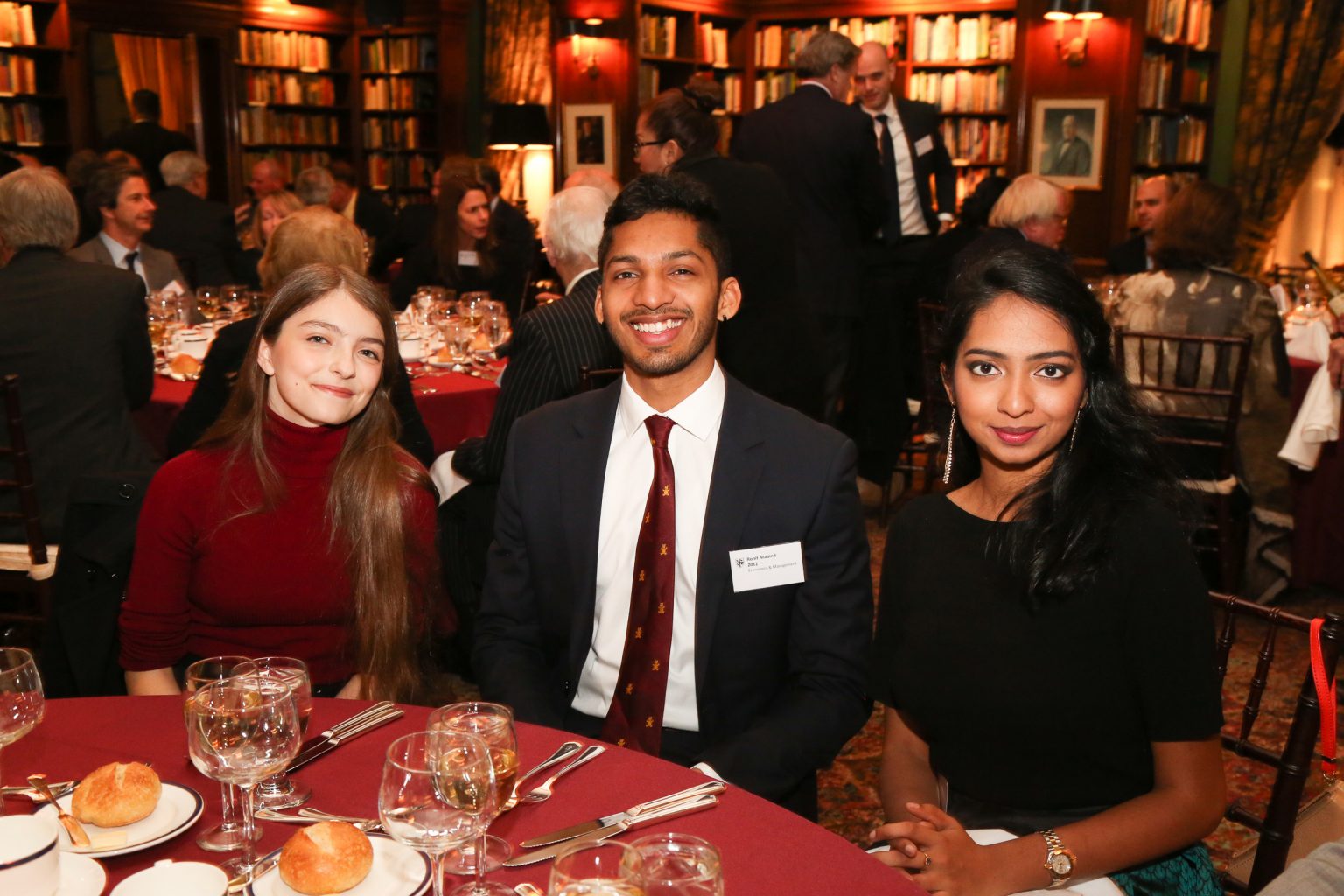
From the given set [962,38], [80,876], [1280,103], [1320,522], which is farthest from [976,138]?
[80,876]

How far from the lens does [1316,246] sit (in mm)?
8648

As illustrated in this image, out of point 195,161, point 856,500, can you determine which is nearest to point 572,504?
point 856,500

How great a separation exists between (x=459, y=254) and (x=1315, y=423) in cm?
397

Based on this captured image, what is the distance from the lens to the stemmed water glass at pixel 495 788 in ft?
3.85

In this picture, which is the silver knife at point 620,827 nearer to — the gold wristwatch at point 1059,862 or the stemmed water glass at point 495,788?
the stemmed water glass at point 495,788

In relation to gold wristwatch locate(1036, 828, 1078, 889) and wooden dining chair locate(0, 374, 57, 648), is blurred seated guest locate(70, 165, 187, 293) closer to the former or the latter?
wooden dining chair locate(0, 374, 57, 648)

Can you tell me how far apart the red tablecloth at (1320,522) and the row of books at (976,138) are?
485 centimetres

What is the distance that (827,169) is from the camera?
18.3 feet

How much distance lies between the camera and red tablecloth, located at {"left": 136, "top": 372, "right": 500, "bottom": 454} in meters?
3.94

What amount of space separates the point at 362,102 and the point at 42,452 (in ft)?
25.8

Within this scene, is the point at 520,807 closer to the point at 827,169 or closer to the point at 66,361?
the point at 66,361

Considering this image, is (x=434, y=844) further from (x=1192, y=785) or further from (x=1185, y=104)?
(x=1185, y=104)

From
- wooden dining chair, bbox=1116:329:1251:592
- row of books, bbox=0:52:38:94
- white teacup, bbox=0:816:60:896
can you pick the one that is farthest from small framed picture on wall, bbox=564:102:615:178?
white teacup, bbox=0:816:60:896

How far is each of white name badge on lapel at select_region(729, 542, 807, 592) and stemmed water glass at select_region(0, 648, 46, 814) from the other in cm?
101
